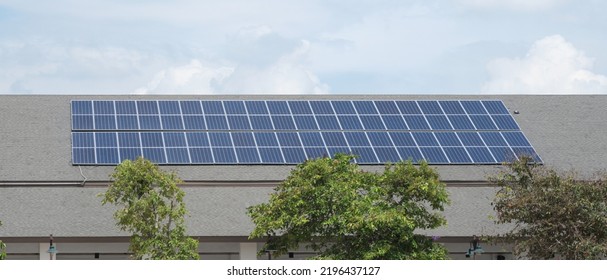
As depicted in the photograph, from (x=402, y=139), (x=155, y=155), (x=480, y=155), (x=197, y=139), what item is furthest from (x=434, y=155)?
(x=155, y=155)

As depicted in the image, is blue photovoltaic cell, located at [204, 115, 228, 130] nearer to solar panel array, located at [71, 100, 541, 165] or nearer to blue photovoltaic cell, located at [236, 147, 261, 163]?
solar panel array, located at [71, 100, 541, 165]

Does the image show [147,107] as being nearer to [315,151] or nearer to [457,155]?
[315,151]

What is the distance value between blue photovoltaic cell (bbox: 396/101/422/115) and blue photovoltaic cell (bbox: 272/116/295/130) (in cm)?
532

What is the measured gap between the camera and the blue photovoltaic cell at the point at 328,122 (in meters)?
53.8

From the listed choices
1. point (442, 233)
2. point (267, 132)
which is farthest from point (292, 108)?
point (442, 233)

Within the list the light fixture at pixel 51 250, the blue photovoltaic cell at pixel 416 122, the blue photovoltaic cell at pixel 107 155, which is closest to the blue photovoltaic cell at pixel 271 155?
the blue photovoltaic cell at pixel 107 155

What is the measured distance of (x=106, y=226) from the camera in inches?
1800

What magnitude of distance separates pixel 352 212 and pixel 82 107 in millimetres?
18689

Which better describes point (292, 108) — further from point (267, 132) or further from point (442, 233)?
point (442, 233)

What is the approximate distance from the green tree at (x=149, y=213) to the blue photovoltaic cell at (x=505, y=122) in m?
18.8

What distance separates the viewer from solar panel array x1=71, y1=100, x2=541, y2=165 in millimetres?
51156

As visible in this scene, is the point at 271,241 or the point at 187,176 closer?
the point at 271,241

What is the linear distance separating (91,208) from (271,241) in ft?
28.5
